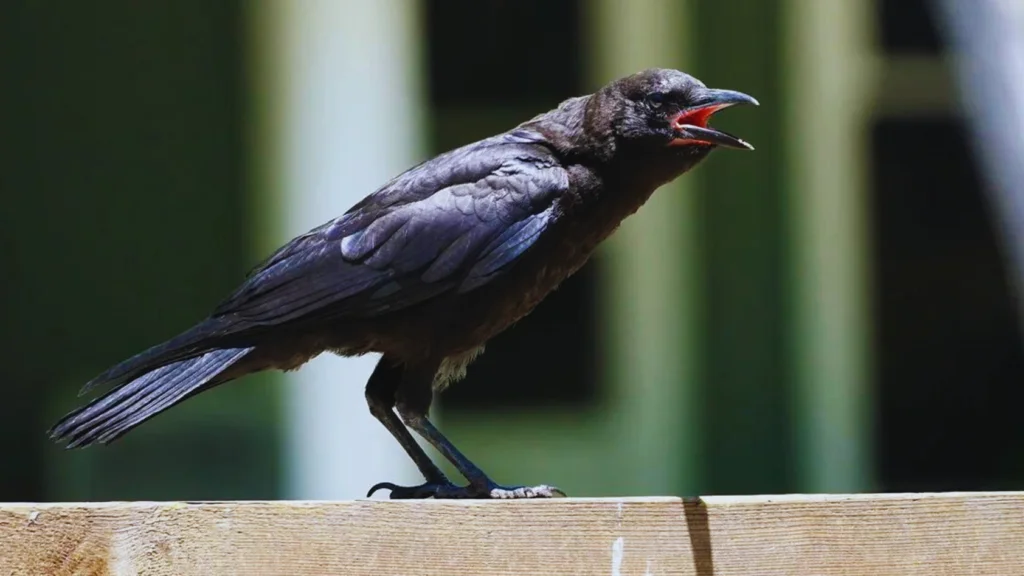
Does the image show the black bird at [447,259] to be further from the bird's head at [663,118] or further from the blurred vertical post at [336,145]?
the blurred vertical post at [336,145]

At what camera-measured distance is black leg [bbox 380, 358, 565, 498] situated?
3617mm

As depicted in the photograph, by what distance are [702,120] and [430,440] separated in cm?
95

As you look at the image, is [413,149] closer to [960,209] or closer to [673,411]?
[673,411]

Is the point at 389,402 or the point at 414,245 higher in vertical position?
the point at 414,245

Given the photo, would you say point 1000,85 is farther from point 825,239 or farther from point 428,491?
point 825,239

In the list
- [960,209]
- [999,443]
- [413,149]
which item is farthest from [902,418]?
[413,149]

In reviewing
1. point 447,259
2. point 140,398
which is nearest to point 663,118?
point 447,259

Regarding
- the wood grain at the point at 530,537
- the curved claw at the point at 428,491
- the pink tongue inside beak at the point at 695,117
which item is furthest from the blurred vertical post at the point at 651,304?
the wood grain at the point at 530,537

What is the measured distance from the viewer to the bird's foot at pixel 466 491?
345cm

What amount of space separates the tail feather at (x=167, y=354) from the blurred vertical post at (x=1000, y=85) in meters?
2.17

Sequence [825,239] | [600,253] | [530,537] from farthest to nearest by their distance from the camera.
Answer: [600,253] → [825,239] → [530,537]

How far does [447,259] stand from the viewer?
3.67 metres

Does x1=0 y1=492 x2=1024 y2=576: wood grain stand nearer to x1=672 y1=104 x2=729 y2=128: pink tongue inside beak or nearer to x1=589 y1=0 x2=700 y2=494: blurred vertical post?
x1=672 y1=104 x2=729 y2=128: pink tongue inside beak

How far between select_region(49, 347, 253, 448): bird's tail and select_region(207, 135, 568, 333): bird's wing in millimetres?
89
